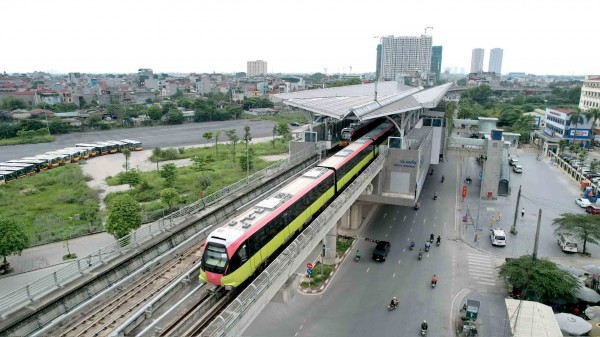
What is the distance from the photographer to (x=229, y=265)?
1324 cm

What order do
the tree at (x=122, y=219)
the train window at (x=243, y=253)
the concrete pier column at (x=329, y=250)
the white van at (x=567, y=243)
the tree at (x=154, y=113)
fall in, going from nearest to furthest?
the train window at (x=243, y=253) < the tree at (x=122, y=219) < the concrete pier column at (x=329, y=250) < the white van at (x=567, y=243) < the tree at (x=154, y=113)

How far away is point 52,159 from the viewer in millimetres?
54875

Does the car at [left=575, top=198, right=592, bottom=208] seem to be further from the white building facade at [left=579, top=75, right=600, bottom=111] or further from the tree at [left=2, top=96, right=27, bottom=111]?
the tree at [left=2, top=96, right=27, bottom=111]

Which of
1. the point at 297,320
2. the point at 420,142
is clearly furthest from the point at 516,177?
the point at 297,320

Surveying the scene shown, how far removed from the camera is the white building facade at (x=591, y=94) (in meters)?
76.1

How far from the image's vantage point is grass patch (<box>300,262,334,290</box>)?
2405 centimetres

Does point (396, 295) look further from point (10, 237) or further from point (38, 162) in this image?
point (38, 162)

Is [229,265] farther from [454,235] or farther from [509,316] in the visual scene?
[454,235]

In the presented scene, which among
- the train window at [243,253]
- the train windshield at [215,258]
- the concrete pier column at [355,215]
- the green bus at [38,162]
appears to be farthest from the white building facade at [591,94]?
the green bus at [38,162]

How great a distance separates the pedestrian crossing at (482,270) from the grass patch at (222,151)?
3797 centimetres

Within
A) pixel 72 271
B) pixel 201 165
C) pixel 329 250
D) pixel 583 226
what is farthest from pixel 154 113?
pixel 583 226

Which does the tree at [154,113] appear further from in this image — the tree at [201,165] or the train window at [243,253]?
the train window at [243,253]

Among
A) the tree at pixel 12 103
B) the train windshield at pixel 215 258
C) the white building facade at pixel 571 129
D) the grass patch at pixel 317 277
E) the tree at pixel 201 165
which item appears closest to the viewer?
the train windshield at pixel 215 258

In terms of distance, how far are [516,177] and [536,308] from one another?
32.7m
